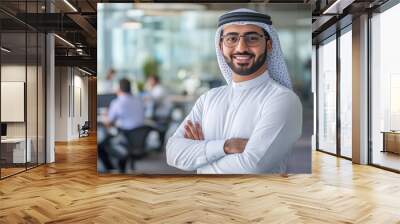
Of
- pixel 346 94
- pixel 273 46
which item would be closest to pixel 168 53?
pixel 273 46

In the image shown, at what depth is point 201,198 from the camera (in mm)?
5070

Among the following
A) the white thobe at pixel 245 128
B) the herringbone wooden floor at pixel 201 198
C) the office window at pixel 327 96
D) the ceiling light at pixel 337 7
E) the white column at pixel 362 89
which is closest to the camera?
the herringbone wooden floor at pixel 201 198

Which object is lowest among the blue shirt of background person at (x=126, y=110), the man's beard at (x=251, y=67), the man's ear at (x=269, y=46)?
the blue shirt of background person at (x=126, y=110)

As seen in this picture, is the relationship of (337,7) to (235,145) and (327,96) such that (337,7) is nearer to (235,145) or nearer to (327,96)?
(235,145)

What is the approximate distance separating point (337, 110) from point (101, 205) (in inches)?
277

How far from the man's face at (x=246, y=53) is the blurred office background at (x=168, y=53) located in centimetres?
30

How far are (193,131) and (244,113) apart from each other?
0.85 metres

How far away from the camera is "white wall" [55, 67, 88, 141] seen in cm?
1562

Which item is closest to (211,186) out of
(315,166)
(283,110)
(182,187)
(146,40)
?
(182,187)

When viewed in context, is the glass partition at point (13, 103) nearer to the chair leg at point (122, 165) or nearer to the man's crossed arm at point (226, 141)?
the chair leg at point (122, 165)

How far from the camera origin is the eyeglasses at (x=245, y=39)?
6.29 m

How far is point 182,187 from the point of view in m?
5.82

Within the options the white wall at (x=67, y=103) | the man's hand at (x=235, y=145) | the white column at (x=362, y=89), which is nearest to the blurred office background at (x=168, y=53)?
the man's hand at (x=235, y=145)

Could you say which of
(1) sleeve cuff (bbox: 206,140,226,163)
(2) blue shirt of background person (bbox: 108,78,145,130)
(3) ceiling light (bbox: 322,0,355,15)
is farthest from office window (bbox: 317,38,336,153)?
(2) blue shirt of background person (bbox: 108,78,145,130)
